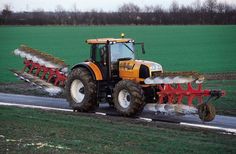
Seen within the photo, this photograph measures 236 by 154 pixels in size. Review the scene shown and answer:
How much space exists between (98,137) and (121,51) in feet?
18.2

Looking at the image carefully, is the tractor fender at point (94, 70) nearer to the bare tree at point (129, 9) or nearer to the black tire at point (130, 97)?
the black tire at point (130, 97)

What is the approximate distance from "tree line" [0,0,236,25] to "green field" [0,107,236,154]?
159ft

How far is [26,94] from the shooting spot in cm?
2270

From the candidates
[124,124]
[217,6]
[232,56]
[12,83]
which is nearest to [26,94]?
[12,83]

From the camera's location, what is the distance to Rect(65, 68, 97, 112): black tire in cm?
1772

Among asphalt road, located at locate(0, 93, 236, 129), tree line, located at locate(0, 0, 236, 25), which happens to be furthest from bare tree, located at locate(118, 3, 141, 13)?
asphalt road, located at locate(0, 93, 236, 129)

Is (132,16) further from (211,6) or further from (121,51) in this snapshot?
(121,51)

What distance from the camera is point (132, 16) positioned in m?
95.5

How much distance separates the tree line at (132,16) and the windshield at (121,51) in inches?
1776

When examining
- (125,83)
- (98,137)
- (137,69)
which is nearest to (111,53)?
(137,69)

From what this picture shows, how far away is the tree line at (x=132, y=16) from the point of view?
67375mm

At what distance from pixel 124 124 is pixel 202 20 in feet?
202

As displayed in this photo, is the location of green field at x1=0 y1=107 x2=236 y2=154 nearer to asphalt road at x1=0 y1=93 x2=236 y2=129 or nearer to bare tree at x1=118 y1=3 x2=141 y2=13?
asphalt road at x1=0 y1=93 x2=236 y2=129

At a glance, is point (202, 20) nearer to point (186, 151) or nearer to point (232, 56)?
point (232, 56)
